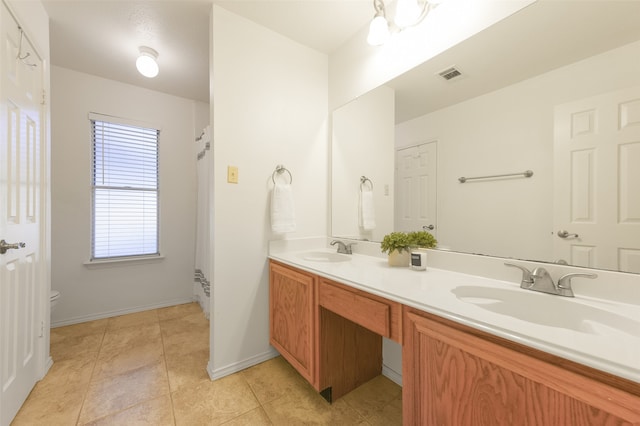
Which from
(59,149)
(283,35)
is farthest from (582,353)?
(59,149)

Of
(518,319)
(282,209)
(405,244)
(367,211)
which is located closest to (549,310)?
(518,319)

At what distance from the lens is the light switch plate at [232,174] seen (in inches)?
65.2

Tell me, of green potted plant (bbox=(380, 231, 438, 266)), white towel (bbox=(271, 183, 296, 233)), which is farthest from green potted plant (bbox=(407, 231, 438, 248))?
white towel (bbox=(271, 183, 296, 233))

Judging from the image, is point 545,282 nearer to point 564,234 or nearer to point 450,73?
point 564,234

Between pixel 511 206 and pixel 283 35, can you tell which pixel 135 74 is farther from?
pixel 511 206

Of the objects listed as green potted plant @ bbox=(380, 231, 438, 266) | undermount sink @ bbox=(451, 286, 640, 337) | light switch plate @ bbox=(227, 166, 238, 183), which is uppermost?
light switch plate @ bbox=(227, 166, 238, 183)

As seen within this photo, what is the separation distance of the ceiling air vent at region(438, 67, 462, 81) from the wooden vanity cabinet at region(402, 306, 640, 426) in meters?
1.23

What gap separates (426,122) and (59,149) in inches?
126

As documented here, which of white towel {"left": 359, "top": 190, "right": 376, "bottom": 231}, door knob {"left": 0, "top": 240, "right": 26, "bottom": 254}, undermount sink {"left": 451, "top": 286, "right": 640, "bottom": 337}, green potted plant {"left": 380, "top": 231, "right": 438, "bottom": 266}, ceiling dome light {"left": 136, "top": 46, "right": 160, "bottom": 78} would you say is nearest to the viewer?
undermount sink {"left": 451, "top": 286, "right": 640, "bottom": 337}

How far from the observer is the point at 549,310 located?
2.81 feet

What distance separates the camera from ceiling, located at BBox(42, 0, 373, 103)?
161 cm

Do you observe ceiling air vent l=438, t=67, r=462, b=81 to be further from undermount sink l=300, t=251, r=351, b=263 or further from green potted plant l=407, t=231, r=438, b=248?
undermount sink l=300, t=251, r=351, b=263

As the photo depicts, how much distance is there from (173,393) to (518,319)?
70.5 inches

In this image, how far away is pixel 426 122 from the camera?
1444 mm
